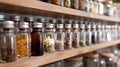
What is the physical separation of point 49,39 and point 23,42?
0.64ft

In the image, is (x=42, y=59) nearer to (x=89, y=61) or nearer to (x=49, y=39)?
(x=49, y=39)

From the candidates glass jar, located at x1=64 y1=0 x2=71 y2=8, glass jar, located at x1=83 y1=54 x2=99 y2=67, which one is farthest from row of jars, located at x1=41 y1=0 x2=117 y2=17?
glass jar, located at x1=83 y1=54 x2=99 y2=67

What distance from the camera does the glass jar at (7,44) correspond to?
701mm

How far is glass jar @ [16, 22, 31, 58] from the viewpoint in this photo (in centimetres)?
78

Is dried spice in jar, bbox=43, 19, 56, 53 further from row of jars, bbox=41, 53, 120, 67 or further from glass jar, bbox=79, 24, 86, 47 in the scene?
glass jar, bbox=79, 24, 86, 47

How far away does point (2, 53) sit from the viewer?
0.71m

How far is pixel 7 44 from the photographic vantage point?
0.72 m

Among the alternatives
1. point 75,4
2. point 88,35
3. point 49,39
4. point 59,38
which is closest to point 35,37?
point 49,39

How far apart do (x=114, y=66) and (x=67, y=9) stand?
94 centimetres

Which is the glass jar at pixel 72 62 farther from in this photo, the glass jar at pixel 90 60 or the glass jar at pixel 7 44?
the glass jar at pixel 7 44

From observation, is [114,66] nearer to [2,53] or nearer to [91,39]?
[91,39]

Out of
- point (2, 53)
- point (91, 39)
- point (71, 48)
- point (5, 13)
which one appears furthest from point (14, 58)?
point (91, 39)

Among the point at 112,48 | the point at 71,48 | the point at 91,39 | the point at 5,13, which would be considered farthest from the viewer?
the point at 112,48

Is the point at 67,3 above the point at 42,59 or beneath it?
above
